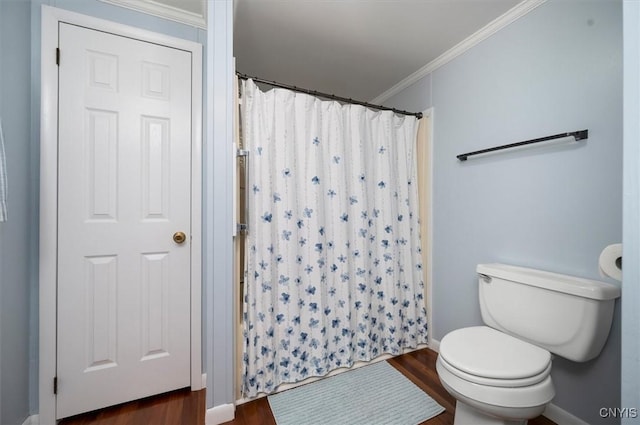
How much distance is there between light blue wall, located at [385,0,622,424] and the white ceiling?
224mm

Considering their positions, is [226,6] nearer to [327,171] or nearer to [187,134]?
[187,134]

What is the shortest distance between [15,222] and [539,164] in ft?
8.51

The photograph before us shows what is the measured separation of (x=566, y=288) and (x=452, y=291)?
2.52ft

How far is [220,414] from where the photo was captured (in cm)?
127

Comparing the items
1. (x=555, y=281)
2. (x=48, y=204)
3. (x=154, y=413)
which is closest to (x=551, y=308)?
(x=555, y=281)

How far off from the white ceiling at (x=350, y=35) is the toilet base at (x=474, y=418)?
6.70 ft

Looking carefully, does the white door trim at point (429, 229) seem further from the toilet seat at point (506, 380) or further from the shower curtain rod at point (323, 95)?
the toilet seat at point (506, 380)

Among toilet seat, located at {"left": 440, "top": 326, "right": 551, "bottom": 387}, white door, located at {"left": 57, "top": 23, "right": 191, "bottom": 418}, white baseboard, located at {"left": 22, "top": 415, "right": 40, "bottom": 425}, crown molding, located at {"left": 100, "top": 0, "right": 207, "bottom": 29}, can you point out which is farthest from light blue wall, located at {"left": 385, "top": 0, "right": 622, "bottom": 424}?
white baseboard, located at {"left": 22, "top": 415, "right": 40, "bottom": 425}

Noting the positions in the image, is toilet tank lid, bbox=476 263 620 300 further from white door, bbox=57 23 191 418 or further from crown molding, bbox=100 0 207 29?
crown molding, bbox=100 0 207 29

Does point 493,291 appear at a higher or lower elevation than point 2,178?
lower

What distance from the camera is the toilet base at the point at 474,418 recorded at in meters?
1.04

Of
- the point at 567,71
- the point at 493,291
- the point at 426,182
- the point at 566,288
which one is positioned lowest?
the point at 493,291

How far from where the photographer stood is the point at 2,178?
912mm

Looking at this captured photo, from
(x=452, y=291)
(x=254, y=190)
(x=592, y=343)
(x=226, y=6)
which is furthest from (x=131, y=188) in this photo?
(x=592, y=343)
